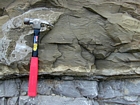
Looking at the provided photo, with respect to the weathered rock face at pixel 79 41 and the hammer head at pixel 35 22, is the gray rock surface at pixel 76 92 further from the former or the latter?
the hammer head at pixel 35 22

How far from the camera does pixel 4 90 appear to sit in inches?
88.6

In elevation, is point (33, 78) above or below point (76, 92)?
above

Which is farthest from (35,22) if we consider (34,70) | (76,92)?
(76,92)

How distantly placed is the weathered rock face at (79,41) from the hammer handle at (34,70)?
0.07 metres

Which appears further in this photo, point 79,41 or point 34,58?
point 79,41

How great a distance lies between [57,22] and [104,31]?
1.43 feet

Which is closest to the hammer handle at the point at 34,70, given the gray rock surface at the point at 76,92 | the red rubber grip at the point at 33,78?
the red rubber grip at the point at 33,78

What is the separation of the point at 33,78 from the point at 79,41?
53 cm

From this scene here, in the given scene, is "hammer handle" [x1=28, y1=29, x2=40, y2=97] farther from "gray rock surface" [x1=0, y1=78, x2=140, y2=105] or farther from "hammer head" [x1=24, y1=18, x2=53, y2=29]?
"gray rock surface" [x1=0, y1=78, x2=140, y2=105]

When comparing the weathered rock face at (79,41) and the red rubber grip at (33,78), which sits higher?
the weathered rock face at (79,41)

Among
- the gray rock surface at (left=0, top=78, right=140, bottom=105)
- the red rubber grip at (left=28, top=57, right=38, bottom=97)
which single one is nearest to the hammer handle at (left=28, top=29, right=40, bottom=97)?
the red rubber grip at (left=28, top=57, right=38, bottom=97)

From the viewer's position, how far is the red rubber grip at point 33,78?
2.03m

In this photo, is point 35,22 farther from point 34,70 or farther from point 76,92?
point 76,92

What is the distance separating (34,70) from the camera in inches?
80.5
